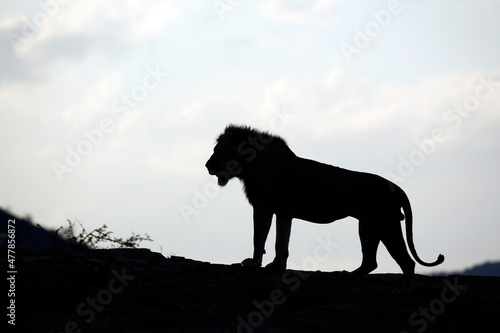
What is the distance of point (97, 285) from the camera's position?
11164 mm

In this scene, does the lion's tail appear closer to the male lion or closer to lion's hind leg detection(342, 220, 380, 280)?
the male lion

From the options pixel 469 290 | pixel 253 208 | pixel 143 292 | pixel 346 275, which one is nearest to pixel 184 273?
pixel 143 292

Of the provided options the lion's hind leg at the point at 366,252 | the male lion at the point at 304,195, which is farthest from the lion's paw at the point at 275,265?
the lion's hind leg at the point at 366,252

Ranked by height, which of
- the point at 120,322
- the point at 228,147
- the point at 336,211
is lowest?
the point at 120,322

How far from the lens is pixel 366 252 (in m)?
13.0

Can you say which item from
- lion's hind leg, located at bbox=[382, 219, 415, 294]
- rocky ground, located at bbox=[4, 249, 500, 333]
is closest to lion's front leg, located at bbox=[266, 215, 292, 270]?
rocky ground, located at bbox=[4, 249, 500, 333]

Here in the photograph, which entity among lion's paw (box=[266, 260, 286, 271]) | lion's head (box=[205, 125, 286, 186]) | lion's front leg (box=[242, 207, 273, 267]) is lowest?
lion's paw (box=[266, 260, 286, 271])

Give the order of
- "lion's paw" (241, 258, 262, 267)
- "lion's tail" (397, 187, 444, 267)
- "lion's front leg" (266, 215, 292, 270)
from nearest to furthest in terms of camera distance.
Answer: "lion's tail" (397, 187, 444, 267), "lion's paw" (241, 258, 262, 267), "lion's front leg" (266, 215, 292, 270)

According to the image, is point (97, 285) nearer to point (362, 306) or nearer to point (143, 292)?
point (143, 292)

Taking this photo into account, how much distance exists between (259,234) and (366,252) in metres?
1.65

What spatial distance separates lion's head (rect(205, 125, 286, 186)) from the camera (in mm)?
13484

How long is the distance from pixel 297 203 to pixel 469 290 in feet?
10.3

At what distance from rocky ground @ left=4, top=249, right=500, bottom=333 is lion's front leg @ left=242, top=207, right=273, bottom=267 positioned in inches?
17.7

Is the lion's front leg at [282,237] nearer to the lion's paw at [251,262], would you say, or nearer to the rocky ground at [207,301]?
the lion's paw at [251,262]
